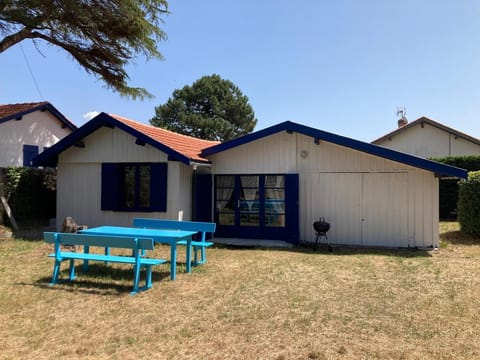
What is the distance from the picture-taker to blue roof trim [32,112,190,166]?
1017 cm

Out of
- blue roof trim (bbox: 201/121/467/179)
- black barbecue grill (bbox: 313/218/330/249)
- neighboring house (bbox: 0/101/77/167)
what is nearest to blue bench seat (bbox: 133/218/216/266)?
black barbecue grill (bbox: 313/218/330/249)

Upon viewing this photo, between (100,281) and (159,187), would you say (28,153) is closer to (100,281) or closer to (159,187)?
(159,187)

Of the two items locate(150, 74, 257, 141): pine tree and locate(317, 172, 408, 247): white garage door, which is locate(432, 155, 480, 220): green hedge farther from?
locate(150, 74, 257, 141): pine tree

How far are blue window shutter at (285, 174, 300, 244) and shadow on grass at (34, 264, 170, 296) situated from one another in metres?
4.32

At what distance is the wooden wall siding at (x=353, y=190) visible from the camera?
974 centimetres

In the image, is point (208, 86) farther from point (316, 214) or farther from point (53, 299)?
point (53, 299)

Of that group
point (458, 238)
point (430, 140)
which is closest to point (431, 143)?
point (430, 140)

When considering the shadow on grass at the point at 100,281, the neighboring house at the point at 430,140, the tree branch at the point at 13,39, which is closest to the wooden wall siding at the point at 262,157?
the shadow on grass at the point at 100,281

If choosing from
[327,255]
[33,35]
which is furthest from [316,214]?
[33,35]

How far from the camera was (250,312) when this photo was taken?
196 inches

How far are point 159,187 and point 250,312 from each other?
6.33 m

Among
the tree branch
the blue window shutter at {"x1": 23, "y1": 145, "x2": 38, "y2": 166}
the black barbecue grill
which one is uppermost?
the tree branch

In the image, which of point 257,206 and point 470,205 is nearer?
point 257,206

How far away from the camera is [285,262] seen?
8094mm
